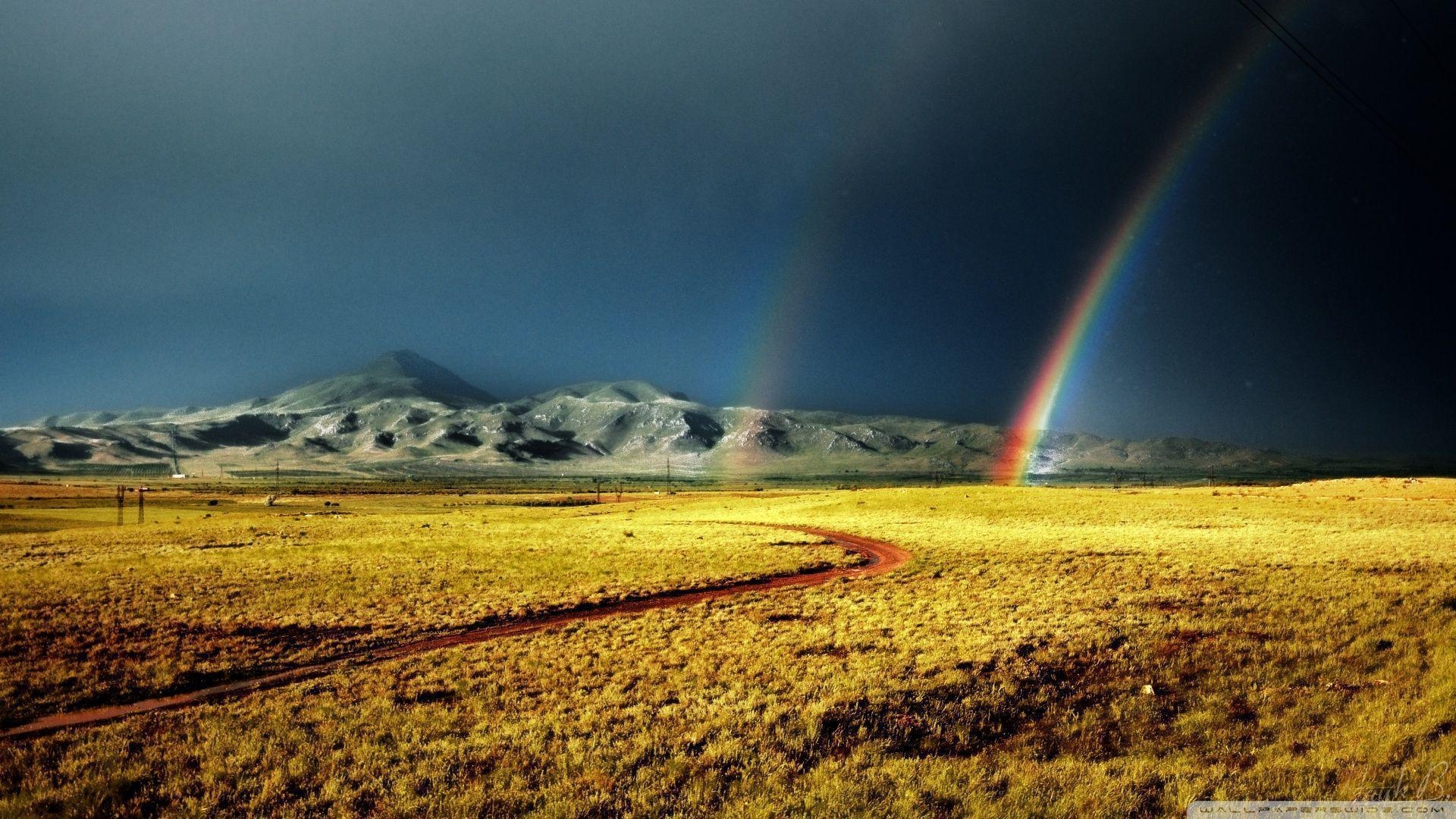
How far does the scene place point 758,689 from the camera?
1462cm

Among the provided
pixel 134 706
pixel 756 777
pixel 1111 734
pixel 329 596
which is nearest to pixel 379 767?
pixel 756 777

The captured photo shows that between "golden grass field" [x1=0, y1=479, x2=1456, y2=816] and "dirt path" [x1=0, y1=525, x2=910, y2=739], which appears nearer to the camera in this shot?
"golden grass field" [x1=0, y1=479, x2=1456, y2=816]

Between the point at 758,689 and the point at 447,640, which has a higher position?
the point at 758,689

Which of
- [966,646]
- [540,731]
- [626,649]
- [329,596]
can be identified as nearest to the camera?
[540,731]

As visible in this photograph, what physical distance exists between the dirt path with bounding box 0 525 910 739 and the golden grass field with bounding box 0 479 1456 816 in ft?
2.45

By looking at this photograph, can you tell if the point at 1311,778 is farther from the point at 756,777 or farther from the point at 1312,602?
the point at 1312,602

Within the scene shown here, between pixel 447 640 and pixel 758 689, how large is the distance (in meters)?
11.2

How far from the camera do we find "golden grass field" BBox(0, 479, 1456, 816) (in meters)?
10.1

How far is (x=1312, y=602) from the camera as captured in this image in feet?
74.4

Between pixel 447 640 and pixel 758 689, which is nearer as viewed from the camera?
pixel 758 689

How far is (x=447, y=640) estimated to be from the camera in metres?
20.5

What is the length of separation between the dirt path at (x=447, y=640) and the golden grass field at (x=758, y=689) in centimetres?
75

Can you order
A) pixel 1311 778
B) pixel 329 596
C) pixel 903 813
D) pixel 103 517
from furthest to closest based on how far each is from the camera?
pixel 103 517, pixel 329 596, pixel 1311 778, pixel 903 813

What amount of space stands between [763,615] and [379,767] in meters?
14.5
